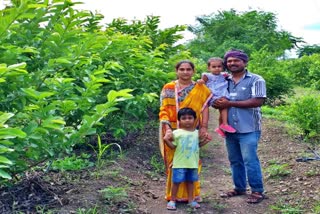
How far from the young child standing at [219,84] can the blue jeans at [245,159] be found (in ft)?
0.51

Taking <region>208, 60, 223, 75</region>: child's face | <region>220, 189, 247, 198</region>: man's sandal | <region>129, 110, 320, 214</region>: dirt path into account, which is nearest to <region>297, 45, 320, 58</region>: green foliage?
<region>129, 110, 320, 214</region>: dirt path

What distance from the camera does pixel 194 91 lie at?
493 centimetres

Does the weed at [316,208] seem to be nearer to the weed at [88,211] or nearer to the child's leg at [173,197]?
the child's leg at [173,197]

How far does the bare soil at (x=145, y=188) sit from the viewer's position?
4359mm

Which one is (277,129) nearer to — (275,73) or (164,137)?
(275,73)

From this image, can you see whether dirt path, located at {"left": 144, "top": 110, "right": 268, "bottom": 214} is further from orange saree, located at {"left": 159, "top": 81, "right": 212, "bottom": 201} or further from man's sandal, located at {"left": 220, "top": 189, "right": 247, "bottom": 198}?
orange saree, located at {"left": 159, "top": 81, "right": 212, "bottom": 201}

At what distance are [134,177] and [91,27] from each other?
310cm

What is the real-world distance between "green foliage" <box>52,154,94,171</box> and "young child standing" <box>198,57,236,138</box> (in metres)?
1.58

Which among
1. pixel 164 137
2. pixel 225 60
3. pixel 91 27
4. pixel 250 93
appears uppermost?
pixel 91 27

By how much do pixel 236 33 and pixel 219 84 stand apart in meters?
22.4

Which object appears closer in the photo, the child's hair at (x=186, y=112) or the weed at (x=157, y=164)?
the child's hair at (x=186, y=112)

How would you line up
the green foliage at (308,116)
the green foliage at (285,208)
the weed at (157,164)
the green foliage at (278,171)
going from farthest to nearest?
the green foliage at (308,116) < the weed at (157,164) < the green foliage at (278,171) < the green foliage at (285,208)

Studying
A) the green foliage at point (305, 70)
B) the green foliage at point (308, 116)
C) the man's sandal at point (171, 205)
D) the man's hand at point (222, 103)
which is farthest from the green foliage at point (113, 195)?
the green foliage at point (305, 70)

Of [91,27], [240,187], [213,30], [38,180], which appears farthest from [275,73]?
[213,30]
